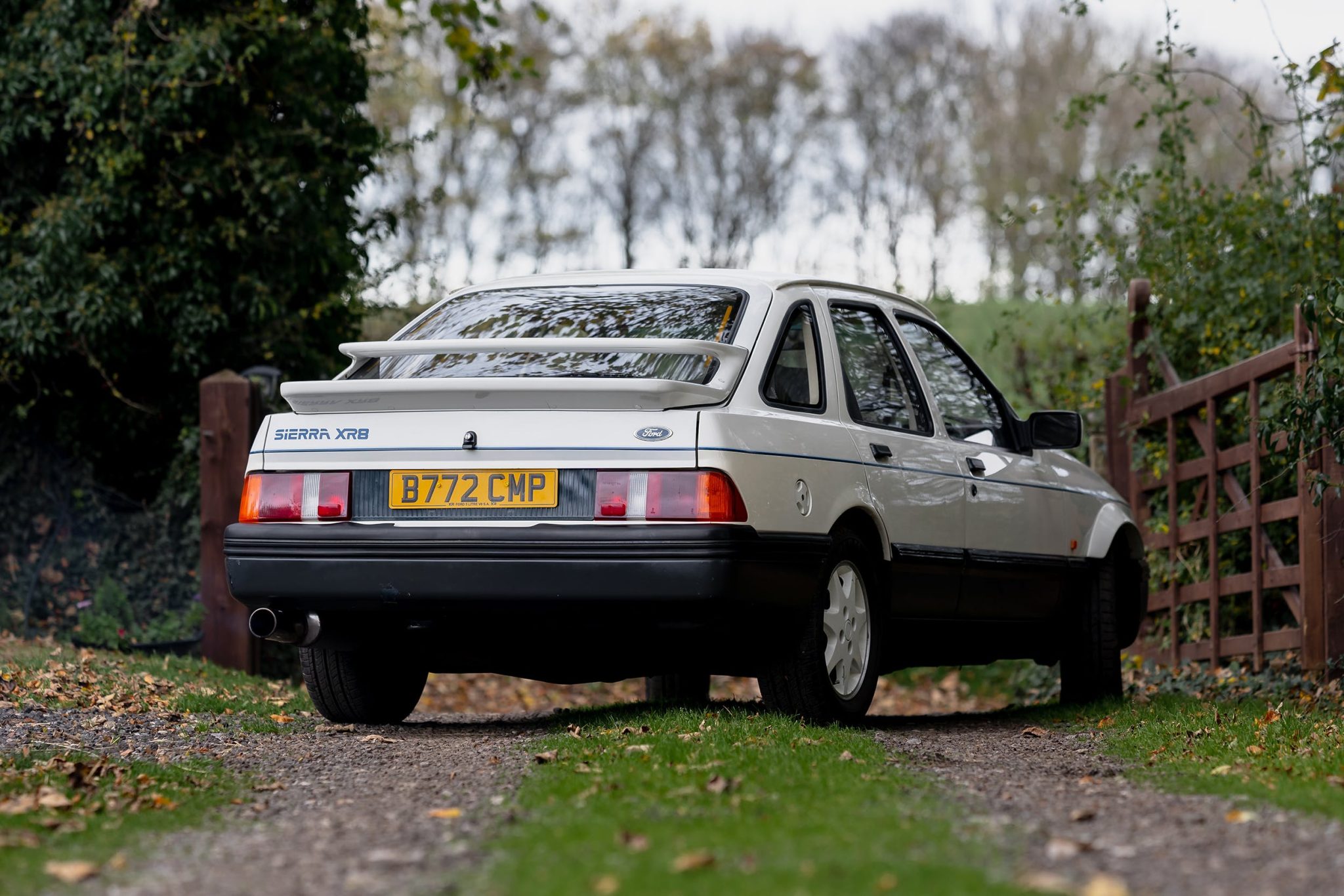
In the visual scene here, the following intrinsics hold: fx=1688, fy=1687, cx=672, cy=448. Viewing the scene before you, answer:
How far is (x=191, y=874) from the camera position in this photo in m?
3.64

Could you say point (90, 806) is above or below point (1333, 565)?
below

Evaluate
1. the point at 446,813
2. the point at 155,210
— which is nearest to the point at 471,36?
the point at 155,210

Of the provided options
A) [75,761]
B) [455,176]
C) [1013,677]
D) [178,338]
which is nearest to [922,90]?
[455,176]

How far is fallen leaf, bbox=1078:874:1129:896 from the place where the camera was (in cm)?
321

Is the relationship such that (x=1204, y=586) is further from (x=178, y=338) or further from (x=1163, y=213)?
(x=178, y=338)

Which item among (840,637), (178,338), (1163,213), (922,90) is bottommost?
(840,637)

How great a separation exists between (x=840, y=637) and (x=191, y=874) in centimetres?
310

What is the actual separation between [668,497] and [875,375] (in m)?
1.63

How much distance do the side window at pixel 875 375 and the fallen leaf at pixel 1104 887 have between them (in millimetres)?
3227

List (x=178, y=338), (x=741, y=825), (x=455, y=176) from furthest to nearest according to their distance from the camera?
(x=455, y=176)
(x=178, y=338)
(x=741, y=825)

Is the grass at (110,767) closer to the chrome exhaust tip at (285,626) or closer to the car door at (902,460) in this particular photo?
the chrome exhaust tip at (285,626)

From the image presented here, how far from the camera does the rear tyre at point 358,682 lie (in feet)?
21.7

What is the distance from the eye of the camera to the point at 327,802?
4.74 meters

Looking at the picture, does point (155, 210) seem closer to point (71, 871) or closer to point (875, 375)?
point (875, 375)
